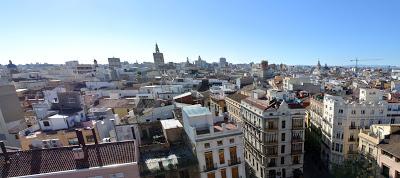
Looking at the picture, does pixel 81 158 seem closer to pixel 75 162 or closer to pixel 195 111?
pixel 75 162

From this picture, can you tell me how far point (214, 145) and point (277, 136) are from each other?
19899mm

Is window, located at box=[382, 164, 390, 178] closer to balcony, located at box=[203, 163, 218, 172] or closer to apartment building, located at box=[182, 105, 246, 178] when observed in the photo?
apartment building, located at box=[182, 105, 246, 178]

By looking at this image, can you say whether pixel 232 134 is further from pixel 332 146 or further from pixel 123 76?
pixel 123 76

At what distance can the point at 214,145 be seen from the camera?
35281 millimetres

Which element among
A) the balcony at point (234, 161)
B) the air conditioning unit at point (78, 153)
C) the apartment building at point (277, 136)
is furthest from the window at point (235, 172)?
the air conditioning unit at point (78, 153)

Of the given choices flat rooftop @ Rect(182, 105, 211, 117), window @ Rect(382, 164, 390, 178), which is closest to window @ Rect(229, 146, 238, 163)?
flat rooftop @ Rect(182, 105, 211, 117)

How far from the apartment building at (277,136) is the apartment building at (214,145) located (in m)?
14.0

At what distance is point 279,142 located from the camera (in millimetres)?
49281

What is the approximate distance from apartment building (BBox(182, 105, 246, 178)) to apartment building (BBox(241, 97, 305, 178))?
1397cm

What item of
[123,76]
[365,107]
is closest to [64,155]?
[365,107]

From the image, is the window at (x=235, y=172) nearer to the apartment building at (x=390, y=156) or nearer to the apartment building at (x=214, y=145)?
the apartment building at (x=214, y=145)

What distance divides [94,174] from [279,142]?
36804 millimetres

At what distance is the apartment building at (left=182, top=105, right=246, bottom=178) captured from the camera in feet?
114

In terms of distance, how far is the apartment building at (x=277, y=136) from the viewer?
47.8 m
